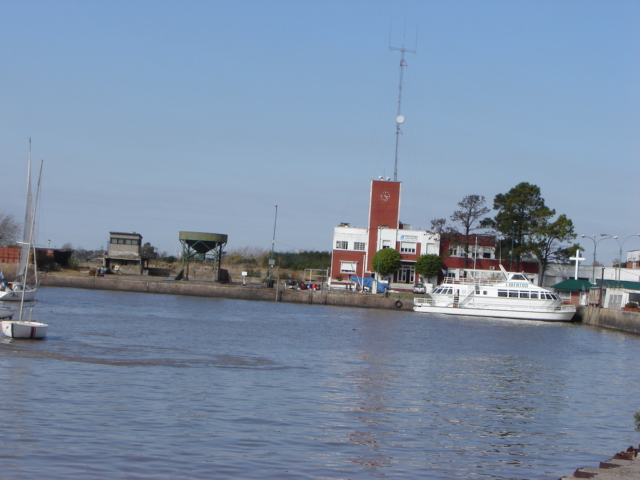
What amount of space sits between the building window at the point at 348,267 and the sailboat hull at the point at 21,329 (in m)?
58.8

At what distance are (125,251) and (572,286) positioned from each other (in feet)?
180

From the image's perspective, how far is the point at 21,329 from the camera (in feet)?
106

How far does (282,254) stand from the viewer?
13362 centimetres

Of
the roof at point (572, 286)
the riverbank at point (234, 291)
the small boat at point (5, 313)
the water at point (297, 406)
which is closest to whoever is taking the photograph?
the water at point (297, 406)

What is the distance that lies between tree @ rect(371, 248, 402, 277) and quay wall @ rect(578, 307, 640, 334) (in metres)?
20.7

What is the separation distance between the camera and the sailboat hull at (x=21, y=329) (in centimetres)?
3234

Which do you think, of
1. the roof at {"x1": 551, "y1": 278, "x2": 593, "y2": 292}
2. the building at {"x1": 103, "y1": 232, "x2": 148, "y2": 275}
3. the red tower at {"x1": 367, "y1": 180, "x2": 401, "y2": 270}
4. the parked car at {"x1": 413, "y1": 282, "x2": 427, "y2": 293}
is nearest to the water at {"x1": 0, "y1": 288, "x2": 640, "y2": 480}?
the roof at {"x1": 551, "y1": 278, "x2": 593, "y2": 292}

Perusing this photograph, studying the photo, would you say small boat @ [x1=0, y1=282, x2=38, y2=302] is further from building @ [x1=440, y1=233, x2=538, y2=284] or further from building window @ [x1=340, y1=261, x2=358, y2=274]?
building @ [x1=440, y1=233, x2=538, y2=284]

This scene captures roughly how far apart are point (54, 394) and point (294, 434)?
744 centimetres

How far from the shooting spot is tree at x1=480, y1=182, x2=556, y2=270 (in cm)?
8588

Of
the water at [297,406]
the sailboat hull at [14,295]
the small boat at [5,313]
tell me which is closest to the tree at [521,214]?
the water at [297,406]

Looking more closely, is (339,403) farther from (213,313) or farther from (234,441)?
(213,313)

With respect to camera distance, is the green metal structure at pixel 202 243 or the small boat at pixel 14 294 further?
the green metal structure at pixel 202 243

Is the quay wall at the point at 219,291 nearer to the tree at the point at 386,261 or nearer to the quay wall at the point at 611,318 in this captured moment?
the tree at the point at 386,261
